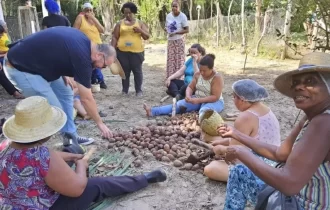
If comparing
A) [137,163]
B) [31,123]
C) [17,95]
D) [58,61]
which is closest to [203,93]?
[137,163]

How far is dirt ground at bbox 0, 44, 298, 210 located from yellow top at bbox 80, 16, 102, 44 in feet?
3.35

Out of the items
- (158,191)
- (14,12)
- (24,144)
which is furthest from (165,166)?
(14,12)

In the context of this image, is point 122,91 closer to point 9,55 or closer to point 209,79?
point 209,79

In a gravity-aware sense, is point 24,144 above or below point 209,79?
above

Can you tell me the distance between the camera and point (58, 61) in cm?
304

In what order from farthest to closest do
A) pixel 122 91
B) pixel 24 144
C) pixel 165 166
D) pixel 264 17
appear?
pixel 264 17 < pixel 122 91 < pixel 165 166 < pixel 24 144

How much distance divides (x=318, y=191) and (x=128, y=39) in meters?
4.51

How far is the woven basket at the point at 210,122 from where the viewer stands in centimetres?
355

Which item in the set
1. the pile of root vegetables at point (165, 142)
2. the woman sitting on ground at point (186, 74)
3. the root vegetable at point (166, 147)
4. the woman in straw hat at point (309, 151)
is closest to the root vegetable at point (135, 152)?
the pile of root vegetables at point (165, 142)

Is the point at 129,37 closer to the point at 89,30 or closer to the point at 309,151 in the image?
the point at 89,30

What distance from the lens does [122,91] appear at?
613 cm

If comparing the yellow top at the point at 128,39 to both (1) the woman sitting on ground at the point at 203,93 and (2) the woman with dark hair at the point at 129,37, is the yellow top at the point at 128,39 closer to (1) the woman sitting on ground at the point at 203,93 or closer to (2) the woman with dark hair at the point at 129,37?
(2) the woman with dark hair at the point at 129,37

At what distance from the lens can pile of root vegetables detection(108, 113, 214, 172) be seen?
3379 millimetres

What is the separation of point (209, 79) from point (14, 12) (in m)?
15.6
